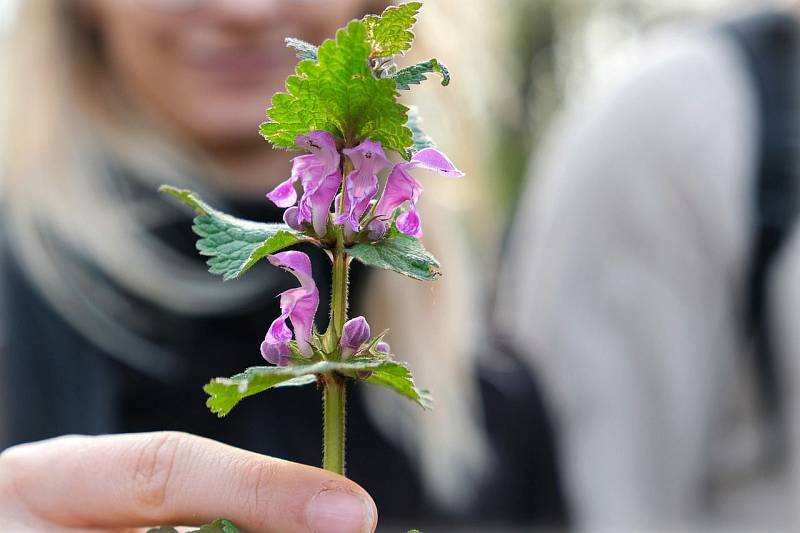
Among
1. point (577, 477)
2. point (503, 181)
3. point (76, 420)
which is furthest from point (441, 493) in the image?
point (503, 181)

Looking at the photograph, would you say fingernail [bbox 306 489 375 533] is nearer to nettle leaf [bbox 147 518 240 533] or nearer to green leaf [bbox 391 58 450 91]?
nettle leaf [bbox 147 518 240 533]

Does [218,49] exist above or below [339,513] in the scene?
above

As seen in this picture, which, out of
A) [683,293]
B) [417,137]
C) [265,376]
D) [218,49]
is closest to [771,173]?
[683,293]

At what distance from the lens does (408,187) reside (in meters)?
0.48

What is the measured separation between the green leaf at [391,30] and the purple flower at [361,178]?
0.17ft

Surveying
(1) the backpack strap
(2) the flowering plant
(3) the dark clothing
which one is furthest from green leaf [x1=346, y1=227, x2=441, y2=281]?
(1) the backpack strap

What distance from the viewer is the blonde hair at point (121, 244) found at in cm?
206

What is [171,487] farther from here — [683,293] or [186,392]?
[683,293]

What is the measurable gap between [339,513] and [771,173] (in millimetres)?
1809

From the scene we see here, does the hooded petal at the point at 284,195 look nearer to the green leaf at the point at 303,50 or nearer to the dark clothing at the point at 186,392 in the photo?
the green leaf at the point at 303,50

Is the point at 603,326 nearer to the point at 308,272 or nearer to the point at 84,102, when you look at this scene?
the point at 84,102

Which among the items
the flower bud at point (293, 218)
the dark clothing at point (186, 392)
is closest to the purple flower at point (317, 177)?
the flower bud at point (293, 218)

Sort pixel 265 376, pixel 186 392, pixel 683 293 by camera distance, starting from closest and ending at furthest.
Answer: pixel 265 376 < pixel 186 392 < pixel 683 293

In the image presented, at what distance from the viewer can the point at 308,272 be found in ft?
1.69
